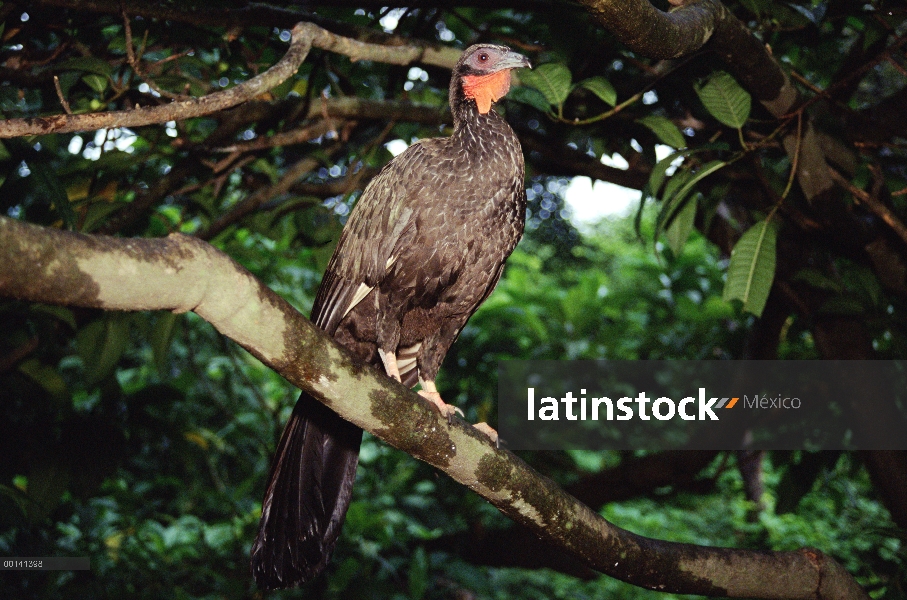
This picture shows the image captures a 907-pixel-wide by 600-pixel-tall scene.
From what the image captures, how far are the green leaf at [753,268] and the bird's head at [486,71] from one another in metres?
1.00

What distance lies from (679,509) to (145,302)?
24.9ft

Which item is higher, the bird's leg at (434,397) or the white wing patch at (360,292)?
the white wing patch at (360,292)

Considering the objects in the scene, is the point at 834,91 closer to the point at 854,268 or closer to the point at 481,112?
the point at 854,268

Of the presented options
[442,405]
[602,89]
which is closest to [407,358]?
[442,405]

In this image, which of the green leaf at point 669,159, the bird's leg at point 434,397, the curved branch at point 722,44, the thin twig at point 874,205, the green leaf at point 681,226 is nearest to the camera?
the curved branch at point 722,44

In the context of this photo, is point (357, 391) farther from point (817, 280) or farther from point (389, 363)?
point (817, 280)

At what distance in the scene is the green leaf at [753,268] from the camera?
8.18 feet

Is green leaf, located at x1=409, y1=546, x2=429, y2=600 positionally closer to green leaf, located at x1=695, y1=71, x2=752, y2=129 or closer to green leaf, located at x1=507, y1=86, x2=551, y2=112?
green leaf, located at x1=507, y1=86, x2=551, y2=112

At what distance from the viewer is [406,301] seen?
224 cm

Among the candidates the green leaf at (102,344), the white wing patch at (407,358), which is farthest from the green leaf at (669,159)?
the green leaf at (102,344)

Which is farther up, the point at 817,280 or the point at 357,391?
the point at 357,391

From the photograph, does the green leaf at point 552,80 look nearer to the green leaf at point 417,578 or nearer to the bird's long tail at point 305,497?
the bird's long tail at point 305,497

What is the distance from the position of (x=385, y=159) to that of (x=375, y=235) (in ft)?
5.68

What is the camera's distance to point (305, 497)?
2.24m
